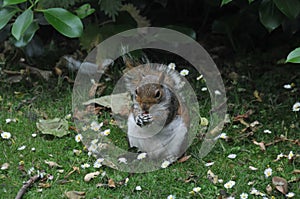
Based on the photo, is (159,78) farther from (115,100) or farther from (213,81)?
(213,81)

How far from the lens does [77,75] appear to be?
4.43m

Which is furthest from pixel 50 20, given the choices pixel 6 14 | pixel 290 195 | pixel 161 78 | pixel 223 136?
pixel 290 195

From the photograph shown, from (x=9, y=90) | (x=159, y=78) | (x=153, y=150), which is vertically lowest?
(x=9, y=90)

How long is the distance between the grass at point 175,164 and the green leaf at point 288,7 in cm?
58

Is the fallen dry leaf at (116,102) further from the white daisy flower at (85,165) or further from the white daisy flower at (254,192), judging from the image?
the white daisy flower at (254,192)

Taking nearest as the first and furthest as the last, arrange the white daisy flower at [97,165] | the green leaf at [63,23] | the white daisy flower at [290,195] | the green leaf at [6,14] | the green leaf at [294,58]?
the green leaf at [294,58] → the white daisy flower at [290,195] → the white daisy flower at [97,165] → the green leaf at [63,23] → the green leaf at [6,14]

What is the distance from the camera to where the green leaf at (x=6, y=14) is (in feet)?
12.7

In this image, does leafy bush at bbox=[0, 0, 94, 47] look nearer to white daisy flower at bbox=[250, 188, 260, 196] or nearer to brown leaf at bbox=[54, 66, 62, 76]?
brown leaf at bbox=[54, 66, 62, 76]

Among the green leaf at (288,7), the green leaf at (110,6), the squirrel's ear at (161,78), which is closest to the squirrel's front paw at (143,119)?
the squirrel's ear at (161,78)

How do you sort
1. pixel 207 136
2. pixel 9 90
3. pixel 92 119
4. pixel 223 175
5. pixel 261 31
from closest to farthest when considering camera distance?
pixel 223 175
pixel 207 136
pixel 92 119
pixel 9 90
pixel 261 31

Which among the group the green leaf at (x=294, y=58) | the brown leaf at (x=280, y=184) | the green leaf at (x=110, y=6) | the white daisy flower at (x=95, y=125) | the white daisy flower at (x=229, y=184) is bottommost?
the white daisy flower at (x=95, y=125)

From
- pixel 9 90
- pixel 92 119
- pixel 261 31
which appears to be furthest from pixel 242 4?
pixel 9 90

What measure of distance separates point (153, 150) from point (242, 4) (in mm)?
1589

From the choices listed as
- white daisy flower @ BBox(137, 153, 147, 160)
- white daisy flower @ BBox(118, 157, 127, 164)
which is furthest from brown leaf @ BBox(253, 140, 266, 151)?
white daisy flower @ BBox(118, 157, 127, 164)
